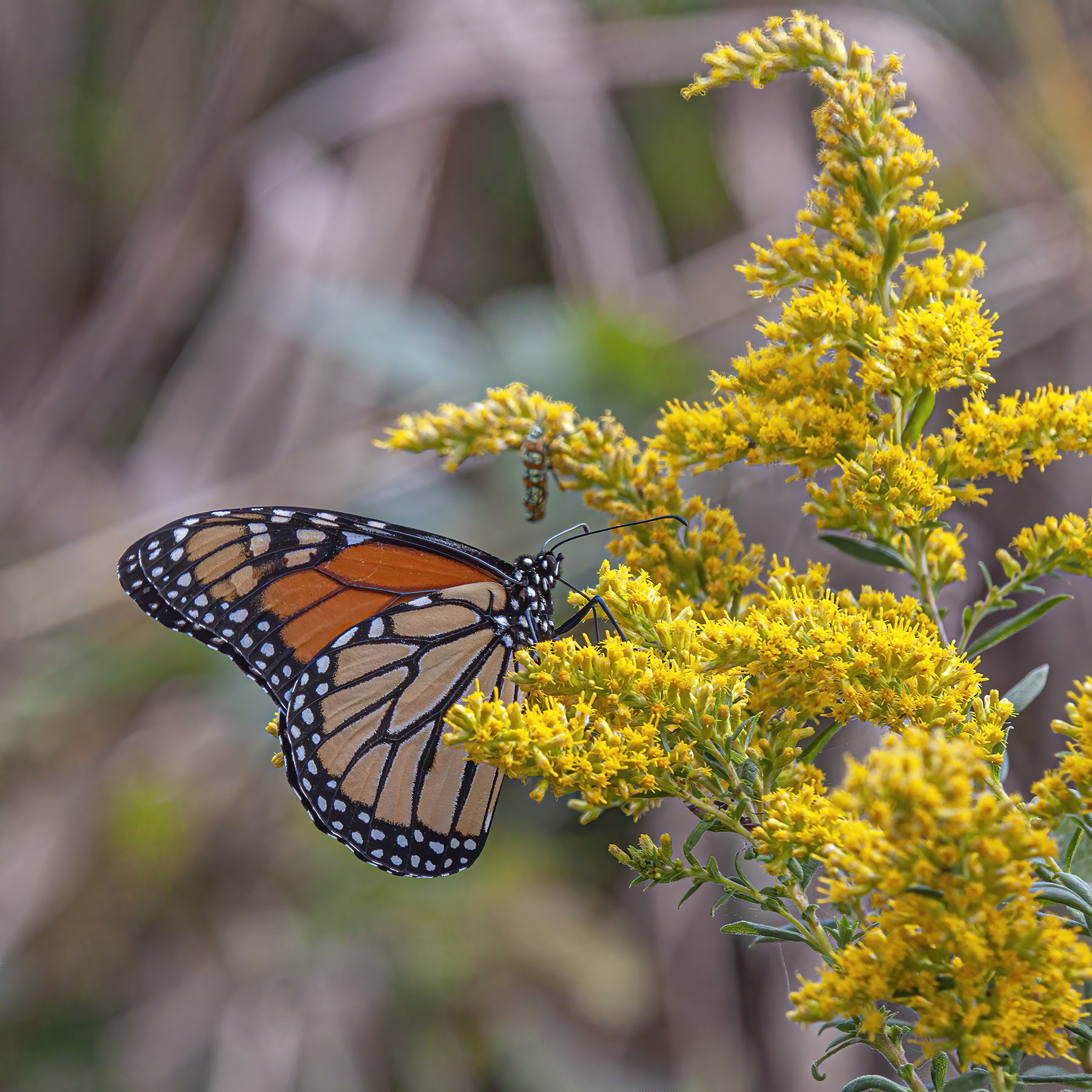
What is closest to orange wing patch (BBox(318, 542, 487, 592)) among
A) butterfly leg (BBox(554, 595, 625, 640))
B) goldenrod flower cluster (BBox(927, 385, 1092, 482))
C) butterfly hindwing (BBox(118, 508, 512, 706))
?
butterfly hindwing (BBox(118, 508, 512, 706))

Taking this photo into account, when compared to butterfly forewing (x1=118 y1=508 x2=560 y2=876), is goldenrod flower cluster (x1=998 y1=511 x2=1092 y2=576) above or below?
above

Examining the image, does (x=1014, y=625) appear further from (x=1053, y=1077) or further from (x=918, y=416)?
(x=1053, y=1077)

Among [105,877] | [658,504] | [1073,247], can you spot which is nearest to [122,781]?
[105,877]

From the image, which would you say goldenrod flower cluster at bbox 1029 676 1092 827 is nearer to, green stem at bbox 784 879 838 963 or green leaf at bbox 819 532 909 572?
green stem at bbox 784 879 838 963

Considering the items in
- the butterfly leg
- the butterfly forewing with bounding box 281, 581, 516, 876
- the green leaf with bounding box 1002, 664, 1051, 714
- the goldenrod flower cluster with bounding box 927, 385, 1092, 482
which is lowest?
the butterfly forewing with bounding box 281, 581, 516, 876

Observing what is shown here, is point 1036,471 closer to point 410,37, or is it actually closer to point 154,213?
point 410,37

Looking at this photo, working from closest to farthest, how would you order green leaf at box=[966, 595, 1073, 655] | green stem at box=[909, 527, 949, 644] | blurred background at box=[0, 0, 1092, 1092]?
green leaf at box=[966, 595, 1073, 655], green stem at box=[909, 527, 949, 644], blurred background at box=[0, 0, 1092, 1092]
